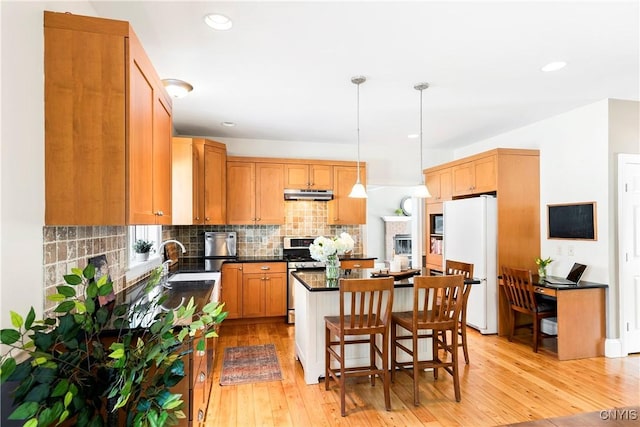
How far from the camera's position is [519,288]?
397 cm

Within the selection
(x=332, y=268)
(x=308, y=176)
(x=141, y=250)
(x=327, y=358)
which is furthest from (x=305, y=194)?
(x=327, y=358)

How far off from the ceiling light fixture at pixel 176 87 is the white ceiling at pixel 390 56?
0.20ft

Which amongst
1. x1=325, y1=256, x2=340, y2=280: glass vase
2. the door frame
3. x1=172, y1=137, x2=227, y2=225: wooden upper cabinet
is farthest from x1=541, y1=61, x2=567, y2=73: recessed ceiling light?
x1=172, y1=137, x2=227, y2=225: wooden upper cabinet

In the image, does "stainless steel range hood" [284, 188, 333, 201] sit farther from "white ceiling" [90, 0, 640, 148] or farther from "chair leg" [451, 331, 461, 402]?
"chair leg" [451, 331, 461, 402]

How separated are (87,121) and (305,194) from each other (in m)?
3.86

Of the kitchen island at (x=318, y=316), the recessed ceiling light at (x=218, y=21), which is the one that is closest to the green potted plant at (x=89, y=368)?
the recessed ceiling light at (x=218, y=21)

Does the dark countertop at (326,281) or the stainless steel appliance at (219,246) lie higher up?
the stainless steel appliance at (219,246)

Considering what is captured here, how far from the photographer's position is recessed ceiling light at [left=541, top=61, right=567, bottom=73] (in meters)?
2.84

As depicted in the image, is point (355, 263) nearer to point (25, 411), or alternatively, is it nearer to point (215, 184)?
point (215, 184)

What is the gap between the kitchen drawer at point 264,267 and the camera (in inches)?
192

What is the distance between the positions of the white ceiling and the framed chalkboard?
109 centimetres

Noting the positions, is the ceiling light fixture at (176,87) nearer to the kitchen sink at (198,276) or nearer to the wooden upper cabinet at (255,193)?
the kitchen sink at (198,276)

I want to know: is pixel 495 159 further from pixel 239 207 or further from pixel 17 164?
pixel 17 164

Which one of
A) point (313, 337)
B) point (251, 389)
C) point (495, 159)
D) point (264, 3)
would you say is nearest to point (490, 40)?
point (264, 3)
